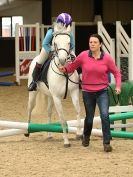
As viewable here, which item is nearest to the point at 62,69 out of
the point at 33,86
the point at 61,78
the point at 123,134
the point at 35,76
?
the point at 61,78

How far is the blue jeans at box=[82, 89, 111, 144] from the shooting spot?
22.8ft

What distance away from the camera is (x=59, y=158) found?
677 cm

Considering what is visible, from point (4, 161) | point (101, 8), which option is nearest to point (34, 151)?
point (4, 161)

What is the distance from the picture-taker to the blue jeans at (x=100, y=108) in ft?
22.8

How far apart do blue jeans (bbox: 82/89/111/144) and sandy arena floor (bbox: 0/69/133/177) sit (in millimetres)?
260

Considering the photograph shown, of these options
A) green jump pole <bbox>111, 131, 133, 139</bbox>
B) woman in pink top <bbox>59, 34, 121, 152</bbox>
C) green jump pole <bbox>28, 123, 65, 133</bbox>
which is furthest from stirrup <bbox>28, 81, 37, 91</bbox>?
green jump pole <bbox>111, 131, 133, 139</bbox>

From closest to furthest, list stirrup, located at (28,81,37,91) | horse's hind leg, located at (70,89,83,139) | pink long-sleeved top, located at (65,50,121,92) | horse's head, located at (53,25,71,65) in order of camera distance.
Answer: pink long-sleeved top, located at (65,50,121,92) → horse's head, located at (53,25,71,65) → horse's hind leg, located at (70,89,83,139) → stirrup, located at (28,81,37,91)

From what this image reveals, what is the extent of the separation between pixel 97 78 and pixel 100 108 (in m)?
0.38

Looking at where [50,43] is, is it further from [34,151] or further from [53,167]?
[53,167]

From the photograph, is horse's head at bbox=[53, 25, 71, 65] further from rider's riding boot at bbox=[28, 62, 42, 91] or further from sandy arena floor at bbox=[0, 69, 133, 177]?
sandy arena floor at bbox=[0, 69, 133, 177]

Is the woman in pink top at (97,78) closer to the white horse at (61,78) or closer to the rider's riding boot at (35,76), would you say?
the white horse at (61,78)

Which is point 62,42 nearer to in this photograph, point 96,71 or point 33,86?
point 96,71

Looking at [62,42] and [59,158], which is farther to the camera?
[62,42]

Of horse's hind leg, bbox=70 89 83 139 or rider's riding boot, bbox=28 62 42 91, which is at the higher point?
rider's riding boot, bbox=28 62 42 91
